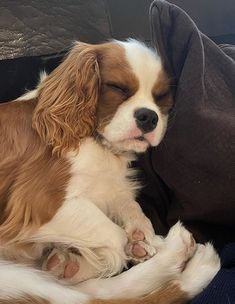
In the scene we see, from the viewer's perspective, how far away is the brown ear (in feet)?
4.63

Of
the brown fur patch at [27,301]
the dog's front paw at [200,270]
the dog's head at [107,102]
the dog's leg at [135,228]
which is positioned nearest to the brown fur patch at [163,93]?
the dog's head at [107,102]

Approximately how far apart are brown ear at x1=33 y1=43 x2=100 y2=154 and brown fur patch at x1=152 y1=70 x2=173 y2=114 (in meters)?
0.17

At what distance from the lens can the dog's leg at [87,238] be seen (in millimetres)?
1346

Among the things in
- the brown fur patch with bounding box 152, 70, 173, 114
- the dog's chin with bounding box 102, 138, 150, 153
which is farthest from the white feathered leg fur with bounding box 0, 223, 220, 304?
the brown fur patch with bounding box 152, 70, 173, 114

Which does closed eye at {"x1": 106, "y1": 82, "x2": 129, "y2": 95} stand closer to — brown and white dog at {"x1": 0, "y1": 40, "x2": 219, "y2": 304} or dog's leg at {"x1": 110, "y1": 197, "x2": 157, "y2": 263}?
brown and white dog at {"x1": 0, "y1": 40, "x2": 219, "y2": 304}

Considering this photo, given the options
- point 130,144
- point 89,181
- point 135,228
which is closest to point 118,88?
point 130,144

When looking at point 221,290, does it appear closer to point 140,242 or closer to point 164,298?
point 164,298

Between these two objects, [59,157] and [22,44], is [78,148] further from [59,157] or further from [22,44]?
[22,44]

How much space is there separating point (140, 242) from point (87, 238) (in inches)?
5.5

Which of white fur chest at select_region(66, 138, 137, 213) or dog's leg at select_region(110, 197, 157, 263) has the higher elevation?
white fur chest at select_region(66, 138, 137, 213)

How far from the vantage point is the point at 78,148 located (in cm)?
142

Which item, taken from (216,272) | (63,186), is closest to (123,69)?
(63,186)

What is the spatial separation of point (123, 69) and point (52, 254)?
0.53 m

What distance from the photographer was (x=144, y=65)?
4.78 feet
